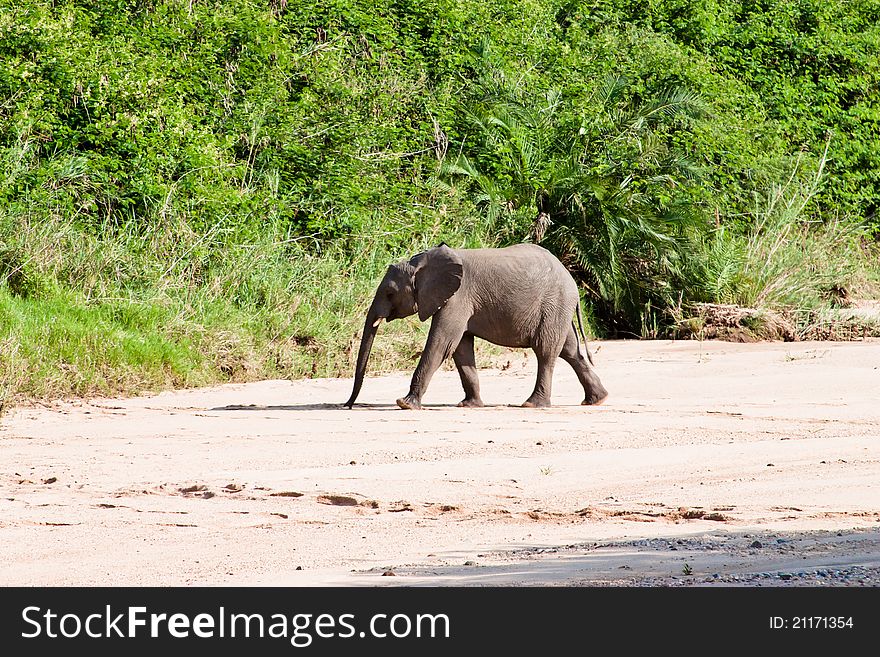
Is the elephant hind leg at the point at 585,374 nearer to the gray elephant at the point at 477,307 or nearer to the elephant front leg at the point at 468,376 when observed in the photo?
the gray elephant at the point at 477,307

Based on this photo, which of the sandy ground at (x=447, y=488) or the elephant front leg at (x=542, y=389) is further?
the elephant front leg at (x=542, y=389)

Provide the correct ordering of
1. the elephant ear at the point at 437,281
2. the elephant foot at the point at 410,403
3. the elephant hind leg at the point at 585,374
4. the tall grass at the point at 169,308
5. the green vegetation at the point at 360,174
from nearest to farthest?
1. the elephant foot at the point at 410,403
2. the elephant ear at the point at 437,281
3. the elephant hind leg at the point at 585,374
4. the tall grass at the point at 169,308
5. the green vegetation at the point at 360,174

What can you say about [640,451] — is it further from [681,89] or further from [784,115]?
[784,115]

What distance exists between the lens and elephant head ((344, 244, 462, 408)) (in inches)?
459

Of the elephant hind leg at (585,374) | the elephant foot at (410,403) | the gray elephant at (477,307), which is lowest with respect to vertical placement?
the elephant foot at (410,403)

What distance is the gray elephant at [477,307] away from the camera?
38.3 ft

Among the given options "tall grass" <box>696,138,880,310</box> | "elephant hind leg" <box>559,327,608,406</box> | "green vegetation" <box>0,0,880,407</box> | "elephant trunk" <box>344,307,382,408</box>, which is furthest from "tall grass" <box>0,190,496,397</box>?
"tall grass" <box>696,138,880,310</box>

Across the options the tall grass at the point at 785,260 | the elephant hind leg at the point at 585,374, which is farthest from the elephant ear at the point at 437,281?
the tall grass at the point at 785,260

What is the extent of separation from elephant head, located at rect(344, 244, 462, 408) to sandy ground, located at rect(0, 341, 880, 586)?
64 cm

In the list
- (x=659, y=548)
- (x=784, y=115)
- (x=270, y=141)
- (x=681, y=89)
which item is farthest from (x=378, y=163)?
(x=659, y=548)

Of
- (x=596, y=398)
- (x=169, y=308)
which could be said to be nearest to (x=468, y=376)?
(x=596, y=398)

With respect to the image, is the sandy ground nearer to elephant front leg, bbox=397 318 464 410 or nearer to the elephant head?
elephant front leg, bbox=397 318 464 410

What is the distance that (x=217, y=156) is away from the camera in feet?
55.5

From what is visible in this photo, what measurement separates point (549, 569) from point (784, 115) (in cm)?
2011
